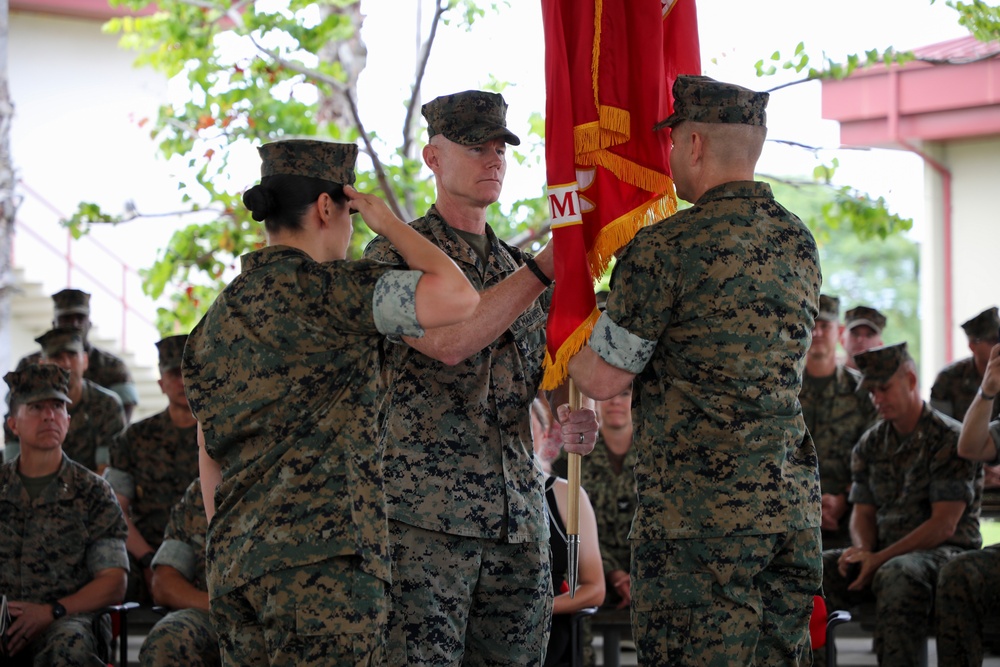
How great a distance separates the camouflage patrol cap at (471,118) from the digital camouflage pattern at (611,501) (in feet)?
9.68

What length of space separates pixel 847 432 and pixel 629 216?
3749 mm

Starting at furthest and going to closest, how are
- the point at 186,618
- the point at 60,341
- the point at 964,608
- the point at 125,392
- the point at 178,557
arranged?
the point at 125,392 < the point at 60,341 < the point at 964,608 < the point at 178,557 < the point at 186,618

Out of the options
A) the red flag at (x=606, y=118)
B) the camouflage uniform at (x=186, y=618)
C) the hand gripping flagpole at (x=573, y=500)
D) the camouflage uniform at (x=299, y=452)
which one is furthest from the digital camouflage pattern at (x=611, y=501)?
the camouflage uniform at (x=299, y=452)

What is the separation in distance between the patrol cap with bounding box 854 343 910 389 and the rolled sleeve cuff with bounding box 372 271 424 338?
3.85 metres

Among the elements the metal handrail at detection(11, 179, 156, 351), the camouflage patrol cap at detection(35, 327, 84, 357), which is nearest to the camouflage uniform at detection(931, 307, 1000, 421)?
the camouflage patrol cap at detection(35, 327, 84, 357)

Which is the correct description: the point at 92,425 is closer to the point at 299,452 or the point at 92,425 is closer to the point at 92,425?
the point at 92,425

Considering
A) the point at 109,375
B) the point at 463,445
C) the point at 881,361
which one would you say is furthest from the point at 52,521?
the point at 881,361

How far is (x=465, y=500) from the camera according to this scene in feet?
10.6

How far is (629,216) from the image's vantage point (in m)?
3.55

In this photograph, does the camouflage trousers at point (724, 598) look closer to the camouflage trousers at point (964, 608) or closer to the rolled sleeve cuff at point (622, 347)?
the rolled sleeve cuff at point (622, 347)

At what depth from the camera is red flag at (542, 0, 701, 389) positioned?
11.7 feet

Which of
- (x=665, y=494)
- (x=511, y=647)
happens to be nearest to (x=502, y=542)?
(x=511, y=647)

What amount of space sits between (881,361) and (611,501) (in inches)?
59.4

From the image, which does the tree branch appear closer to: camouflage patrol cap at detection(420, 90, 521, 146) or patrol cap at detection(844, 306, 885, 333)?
patrol cap at detection(844, 306, 885, 333)
